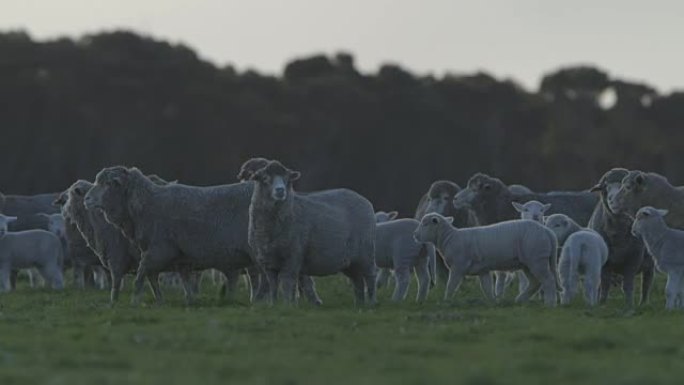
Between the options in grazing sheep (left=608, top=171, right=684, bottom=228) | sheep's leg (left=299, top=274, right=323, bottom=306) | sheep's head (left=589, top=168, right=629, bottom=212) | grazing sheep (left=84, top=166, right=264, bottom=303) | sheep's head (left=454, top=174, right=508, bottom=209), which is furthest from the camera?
sheep's head (left=454, top=174, right=508, bottom=209)

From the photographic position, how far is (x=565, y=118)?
261 ft

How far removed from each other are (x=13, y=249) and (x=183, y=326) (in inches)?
386

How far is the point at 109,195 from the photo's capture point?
67.1 feet

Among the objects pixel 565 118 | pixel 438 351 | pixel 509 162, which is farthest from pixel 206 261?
pixel 565 118

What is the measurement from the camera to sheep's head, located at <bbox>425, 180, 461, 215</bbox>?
27195 mm

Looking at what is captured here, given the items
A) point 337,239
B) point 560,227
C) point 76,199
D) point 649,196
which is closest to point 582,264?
point 560,227

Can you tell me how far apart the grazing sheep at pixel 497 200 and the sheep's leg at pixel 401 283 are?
3.98 meters

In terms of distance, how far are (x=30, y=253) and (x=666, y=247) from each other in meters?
10.6

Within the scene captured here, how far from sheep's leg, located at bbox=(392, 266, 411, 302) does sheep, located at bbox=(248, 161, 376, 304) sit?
1447 millimetres

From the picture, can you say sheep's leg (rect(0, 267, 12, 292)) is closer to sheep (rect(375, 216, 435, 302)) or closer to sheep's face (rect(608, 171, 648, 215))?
sheep (rect(375, 216, 435, 302))

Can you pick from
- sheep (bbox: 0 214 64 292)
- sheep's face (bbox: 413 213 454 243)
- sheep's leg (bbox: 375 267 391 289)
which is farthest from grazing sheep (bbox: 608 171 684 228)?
sheep (bbox: 0 214 64 292)

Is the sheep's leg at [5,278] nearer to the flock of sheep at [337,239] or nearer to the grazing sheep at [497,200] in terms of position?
the flock of sheep at [337,239]

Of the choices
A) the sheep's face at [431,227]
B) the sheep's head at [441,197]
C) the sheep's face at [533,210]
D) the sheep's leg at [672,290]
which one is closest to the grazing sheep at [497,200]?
the sheep's head at [441,197]

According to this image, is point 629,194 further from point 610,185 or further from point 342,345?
point 342,345
